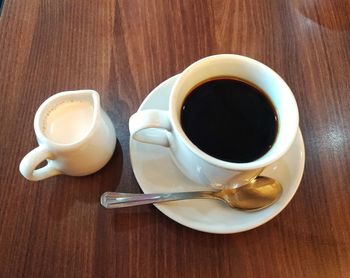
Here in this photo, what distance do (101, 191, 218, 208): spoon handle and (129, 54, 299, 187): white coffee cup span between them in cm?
3

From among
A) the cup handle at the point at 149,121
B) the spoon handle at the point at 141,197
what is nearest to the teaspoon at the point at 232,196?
the spoon handle at the point at 141,197

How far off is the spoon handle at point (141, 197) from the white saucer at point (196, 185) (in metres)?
0.01

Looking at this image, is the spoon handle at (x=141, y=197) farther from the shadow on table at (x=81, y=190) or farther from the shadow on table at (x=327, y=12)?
the shadow on table at (x=327, y=12)

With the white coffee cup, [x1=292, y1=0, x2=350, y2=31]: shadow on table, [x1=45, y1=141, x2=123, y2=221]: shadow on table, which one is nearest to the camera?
the white coffee cup

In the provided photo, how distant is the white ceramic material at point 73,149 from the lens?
1.79ft

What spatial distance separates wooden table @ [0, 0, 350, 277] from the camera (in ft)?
1.92

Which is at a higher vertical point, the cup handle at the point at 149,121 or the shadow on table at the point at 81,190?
the cup handle at the point at 149,121

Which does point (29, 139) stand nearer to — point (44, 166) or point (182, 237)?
point (44, 166)

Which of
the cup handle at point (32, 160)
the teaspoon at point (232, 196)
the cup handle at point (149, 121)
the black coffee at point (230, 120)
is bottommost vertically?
the teaspoon at point (232, 196)

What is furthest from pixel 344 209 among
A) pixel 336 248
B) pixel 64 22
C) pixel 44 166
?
pixel 64 22

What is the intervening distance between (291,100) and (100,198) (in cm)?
37

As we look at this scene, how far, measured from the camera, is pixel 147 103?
0.67m

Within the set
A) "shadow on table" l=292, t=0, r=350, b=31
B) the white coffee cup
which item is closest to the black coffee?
the white coffee cup

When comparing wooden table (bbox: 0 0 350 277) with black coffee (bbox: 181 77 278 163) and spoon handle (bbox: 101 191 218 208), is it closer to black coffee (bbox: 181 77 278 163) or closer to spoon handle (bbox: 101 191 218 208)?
spoon handle (bbox: 101 191 218 208)
